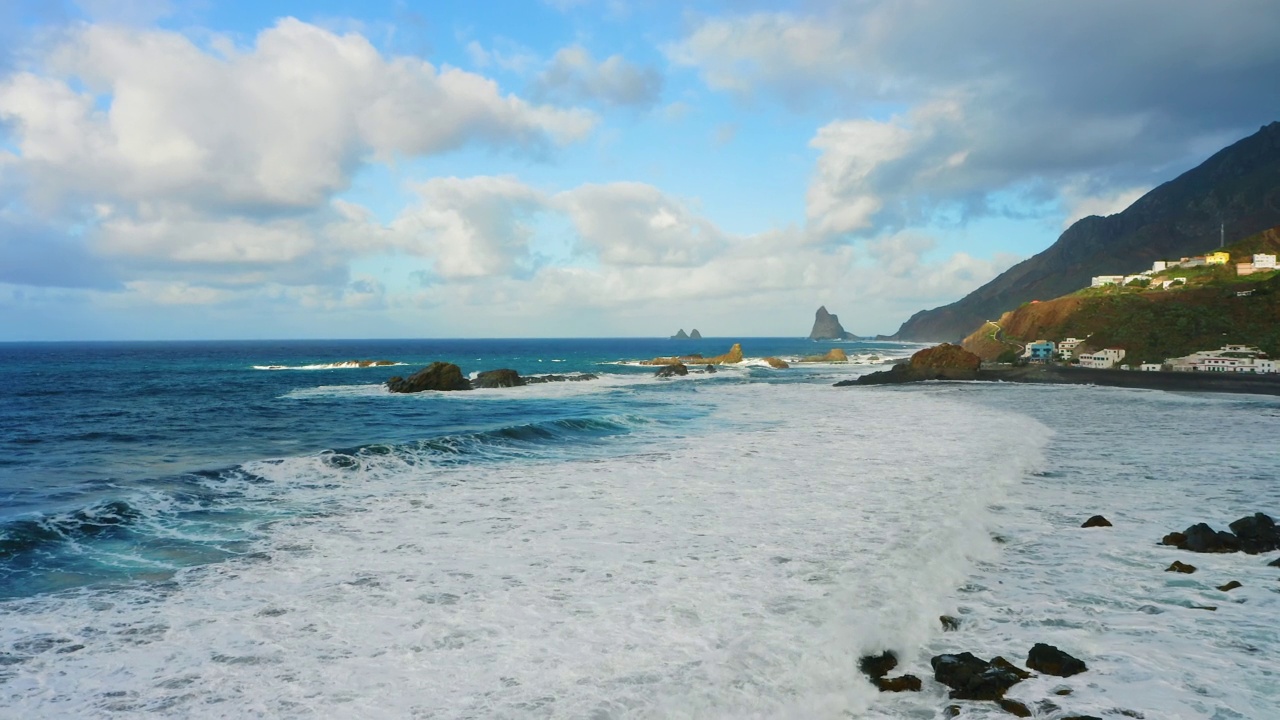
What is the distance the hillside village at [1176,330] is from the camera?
180ft

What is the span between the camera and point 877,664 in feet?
22.6

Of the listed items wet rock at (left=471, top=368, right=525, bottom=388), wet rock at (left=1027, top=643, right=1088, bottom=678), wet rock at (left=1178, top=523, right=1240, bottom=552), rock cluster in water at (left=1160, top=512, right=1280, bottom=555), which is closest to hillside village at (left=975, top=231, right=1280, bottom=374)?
wet rock at (left=471, top=368, right=525, bottom=388)

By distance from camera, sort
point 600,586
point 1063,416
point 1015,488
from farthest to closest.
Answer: point 1063,416 → point 1015,488 → point 600,586

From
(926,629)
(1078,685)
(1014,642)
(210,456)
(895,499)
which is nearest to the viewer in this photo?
(1078,685)

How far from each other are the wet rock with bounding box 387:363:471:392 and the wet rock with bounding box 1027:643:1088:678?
47.0 meters

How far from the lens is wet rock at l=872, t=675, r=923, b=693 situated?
642 cm

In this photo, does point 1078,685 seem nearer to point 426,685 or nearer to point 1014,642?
point 1014,642

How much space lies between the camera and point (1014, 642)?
7.26m

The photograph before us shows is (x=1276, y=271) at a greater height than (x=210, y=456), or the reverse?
(x=1276, y=271)

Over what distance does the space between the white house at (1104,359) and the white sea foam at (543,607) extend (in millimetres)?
59334

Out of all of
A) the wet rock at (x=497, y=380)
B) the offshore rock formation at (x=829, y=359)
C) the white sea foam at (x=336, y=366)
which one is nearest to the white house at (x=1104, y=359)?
the offshore rock formation at (x=829, y=359)

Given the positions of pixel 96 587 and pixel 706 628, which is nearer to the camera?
pixel 706 628

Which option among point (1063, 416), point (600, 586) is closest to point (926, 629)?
point (600, 586)

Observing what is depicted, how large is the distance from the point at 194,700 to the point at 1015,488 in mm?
16280
